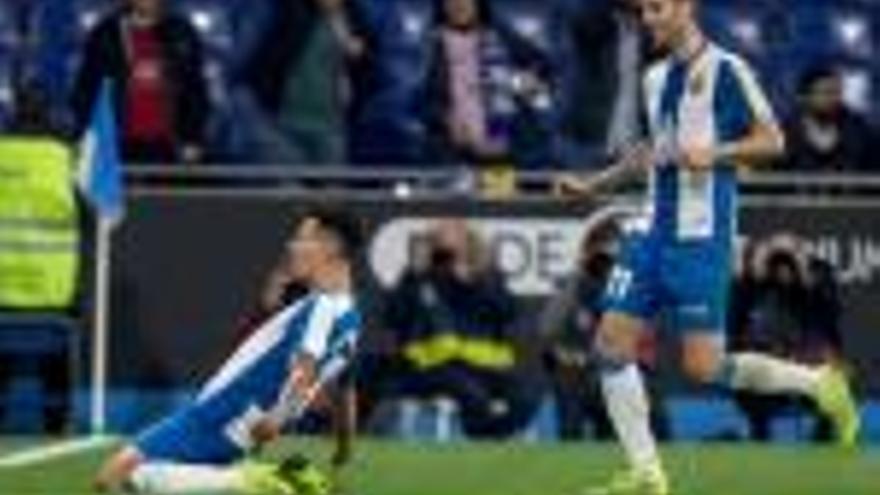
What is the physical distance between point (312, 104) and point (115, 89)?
48.0 inches

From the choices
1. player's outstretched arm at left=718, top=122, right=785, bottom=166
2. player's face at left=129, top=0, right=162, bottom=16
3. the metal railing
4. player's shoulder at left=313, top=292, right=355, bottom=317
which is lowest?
the metal railing

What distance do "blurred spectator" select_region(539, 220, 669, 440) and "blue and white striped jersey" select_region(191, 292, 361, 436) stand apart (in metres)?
5.66

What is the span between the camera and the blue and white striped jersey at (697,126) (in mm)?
15633

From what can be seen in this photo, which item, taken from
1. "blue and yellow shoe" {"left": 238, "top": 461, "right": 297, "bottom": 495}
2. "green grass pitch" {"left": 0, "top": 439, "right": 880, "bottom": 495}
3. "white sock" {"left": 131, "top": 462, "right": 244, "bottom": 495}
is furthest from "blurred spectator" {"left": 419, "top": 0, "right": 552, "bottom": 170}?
"blue and yellow shoe" {"left": 238, "top": 461, "right": 297, "bottom": 495}

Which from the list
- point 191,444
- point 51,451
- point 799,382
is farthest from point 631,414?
point 51,451

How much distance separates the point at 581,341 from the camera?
20641 mm

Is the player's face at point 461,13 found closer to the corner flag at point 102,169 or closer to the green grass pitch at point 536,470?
the corner flag at point 102,169

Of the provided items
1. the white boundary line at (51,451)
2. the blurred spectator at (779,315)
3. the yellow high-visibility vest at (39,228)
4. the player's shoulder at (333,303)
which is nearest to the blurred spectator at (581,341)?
the blurred spectator at (779,315)

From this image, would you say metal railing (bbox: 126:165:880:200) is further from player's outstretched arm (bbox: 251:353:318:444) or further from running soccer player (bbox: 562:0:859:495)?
player's outstretched arm (bbox: 251:353:318:444)

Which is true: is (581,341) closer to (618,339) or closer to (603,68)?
(603,68)

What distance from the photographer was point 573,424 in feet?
67.8

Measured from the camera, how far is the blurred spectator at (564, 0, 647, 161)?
2189cm

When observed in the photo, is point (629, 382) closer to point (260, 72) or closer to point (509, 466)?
point (509, 466)

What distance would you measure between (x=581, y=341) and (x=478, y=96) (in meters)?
1.97
